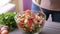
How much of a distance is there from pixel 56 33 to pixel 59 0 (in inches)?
14.5

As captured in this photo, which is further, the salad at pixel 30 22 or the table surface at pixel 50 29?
the table surface at pixel 50 29

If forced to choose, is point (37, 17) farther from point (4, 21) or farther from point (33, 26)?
point (4, 21)

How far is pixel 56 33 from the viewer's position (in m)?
0.88

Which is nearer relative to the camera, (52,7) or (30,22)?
(30,22)

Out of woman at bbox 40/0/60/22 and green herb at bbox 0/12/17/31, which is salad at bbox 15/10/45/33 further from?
woman at bbox 40/0/60/22

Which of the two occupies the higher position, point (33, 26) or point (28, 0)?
point (28, 0)

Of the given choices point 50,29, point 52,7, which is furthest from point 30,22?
point 52,7

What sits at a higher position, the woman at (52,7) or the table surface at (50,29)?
the woman at (52,7)

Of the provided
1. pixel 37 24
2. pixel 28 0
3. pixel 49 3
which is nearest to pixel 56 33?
pixel 37 24

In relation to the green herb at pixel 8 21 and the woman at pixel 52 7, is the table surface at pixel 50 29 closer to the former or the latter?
the green herb at pixel 8 21

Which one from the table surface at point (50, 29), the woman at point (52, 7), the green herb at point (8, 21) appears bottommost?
the table surface at point (50, 29)

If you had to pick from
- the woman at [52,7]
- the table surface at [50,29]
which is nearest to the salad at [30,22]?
the table surface at [50,29]

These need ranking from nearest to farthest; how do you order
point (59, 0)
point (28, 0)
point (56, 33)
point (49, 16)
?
point (56, 33), point (59, 0), point (49, 16), point (28, 0)

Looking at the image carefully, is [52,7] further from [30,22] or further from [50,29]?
[30,22]
